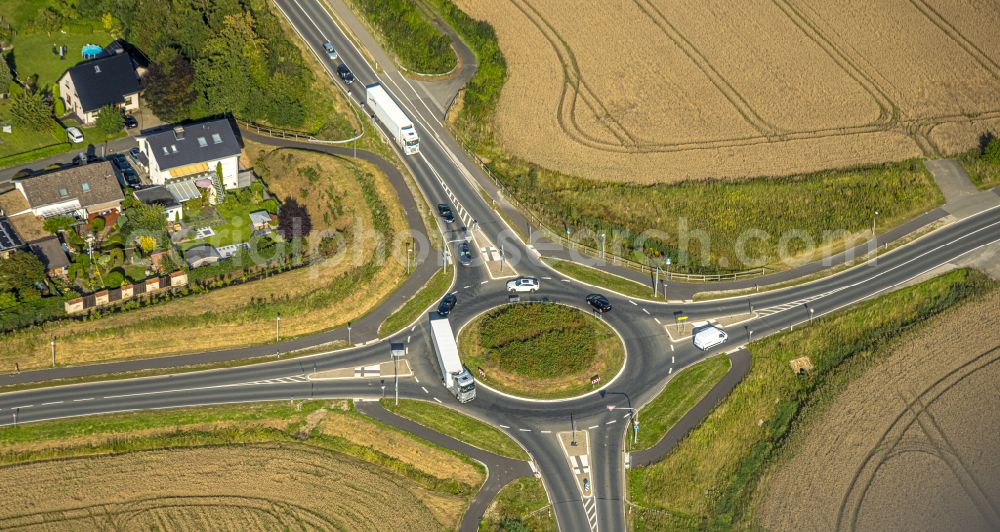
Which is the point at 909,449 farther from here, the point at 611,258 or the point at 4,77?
the point at 4,77

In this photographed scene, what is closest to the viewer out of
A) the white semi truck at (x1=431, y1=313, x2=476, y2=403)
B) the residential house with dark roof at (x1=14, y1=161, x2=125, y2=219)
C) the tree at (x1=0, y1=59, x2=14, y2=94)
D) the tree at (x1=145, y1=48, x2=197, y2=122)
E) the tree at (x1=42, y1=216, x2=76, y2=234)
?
the white semi truck at (x1=431, y1=313, x2=476, y2=403)

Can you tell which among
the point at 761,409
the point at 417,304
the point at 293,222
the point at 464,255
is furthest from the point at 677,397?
the point at 293,222

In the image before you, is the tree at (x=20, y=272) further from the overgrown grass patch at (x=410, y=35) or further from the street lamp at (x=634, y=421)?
the street lamp at (x=634, y=421)

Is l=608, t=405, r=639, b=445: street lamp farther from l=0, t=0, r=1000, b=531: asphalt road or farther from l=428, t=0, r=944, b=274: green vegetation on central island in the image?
l=428, t=0, r=944, b=274: green vegetation on central island

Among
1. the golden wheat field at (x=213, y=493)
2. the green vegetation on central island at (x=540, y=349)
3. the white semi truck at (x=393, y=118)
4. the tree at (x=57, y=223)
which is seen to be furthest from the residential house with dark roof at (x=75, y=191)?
the green vegetation on central island at (x=540, y=349)

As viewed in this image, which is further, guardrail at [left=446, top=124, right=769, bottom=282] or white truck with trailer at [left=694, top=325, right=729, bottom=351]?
guardrail at [left=446, top=124, right=769, bottom=282]

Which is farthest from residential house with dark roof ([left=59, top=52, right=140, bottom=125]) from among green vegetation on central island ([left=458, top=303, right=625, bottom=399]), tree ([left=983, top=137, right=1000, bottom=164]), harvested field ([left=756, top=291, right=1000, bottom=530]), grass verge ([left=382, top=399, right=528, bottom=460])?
tree ([left=983, top=137, right=1000, bottom=164])
